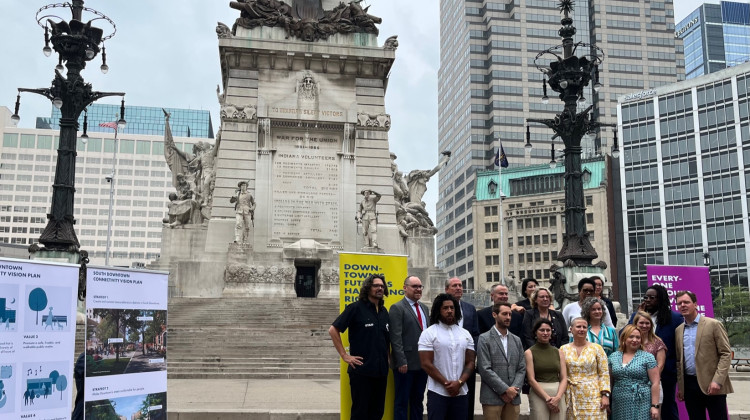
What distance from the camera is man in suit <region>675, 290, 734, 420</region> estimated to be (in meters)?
8.47

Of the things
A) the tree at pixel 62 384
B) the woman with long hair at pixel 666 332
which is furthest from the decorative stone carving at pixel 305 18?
the tree at pixel 62 384

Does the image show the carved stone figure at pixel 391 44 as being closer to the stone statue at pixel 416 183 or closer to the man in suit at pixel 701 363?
the stone statue at pixel 416 183

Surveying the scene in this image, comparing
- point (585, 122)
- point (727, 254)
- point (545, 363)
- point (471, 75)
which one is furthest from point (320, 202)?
point (471, 75)

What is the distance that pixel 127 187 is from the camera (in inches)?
5389

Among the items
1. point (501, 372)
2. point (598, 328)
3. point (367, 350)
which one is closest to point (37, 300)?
point (367, 350)

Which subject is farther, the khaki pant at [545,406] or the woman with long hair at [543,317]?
the woman with long hair at [543,317]

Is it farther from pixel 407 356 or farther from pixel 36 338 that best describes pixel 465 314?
pixel 36 338

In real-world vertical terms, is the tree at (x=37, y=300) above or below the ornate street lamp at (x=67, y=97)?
below

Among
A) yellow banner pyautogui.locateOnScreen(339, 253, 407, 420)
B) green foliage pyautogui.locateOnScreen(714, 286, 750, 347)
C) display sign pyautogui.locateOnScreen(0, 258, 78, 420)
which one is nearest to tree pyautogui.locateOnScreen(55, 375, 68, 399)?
display sign pyautogui.locateOnScreen(0, 258, 78, 420)

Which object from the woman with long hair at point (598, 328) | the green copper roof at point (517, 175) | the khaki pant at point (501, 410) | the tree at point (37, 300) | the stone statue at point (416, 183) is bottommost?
the khaki pant at point (501, 410)

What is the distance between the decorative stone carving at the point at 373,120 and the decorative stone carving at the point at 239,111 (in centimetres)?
474

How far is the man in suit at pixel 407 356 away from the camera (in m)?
8.60

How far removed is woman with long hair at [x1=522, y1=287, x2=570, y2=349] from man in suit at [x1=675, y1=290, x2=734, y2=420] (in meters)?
1.41

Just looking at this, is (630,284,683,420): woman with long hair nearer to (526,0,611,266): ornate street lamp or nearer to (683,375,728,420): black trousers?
(683,375,728,420): black trousers
